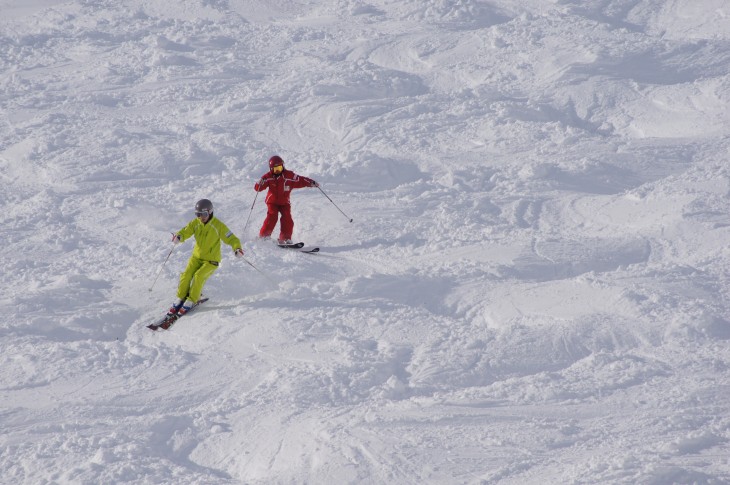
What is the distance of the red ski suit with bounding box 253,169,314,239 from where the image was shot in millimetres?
9961

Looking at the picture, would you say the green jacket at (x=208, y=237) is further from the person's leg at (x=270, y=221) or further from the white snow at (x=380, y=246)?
the person's leg at (x=270, y=221)

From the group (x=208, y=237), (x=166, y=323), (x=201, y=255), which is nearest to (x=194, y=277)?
(x=201, y=255)

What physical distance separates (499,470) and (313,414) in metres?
1.70

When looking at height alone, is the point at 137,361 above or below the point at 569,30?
below

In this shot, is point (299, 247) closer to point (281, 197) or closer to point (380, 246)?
point (281, 197)

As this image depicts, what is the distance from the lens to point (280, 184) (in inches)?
392

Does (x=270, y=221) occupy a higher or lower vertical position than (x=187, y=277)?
higher

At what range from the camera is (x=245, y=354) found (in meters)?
7.71

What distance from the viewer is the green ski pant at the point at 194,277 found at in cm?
834

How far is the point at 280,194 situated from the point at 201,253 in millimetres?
1850

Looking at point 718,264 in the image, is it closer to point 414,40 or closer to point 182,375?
point 182,375

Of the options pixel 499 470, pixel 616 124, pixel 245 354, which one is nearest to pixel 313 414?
pixel 245 354

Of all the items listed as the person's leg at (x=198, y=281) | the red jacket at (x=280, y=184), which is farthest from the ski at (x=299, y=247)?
the person's leg at (x=198, y=281)

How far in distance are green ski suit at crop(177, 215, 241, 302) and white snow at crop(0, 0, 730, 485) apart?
421 millimetres
